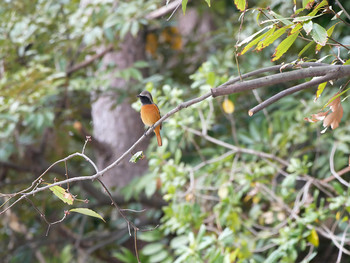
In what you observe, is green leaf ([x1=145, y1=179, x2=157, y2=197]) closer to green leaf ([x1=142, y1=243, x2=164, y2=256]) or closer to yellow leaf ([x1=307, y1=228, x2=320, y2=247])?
green leaf ([x1=142, y1=243, x2=164, y2=256])

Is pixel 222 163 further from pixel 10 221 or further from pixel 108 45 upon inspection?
pixel 10 221

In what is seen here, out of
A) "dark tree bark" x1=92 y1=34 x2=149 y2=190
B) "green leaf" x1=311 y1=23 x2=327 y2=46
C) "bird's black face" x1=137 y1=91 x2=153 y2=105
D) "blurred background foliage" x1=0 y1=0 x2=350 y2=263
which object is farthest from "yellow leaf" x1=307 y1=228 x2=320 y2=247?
"dark tree bark" x1=92 y1=34 x2=149 y2=190

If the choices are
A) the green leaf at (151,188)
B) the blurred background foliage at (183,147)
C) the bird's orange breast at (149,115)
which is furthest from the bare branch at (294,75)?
the green leaf at (151,188)

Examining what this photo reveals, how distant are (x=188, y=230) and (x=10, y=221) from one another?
212 cm

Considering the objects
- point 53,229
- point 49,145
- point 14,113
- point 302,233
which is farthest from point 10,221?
point 302,233

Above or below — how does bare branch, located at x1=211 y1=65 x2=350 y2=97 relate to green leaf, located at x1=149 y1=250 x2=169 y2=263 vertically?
above

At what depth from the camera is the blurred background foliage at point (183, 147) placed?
2957mm

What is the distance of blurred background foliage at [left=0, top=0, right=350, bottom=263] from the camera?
296 cm

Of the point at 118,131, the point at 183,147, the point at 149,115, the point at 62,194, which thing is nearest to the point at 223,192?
the point at 183,147

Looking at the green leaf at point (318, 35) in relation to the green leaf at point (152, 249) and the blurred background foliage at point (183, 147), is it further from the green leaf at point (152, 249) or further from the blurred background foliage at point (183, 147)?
the green leaf at point (152, 249)

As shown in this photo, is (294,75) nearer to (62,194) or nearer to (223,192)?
(62,194)

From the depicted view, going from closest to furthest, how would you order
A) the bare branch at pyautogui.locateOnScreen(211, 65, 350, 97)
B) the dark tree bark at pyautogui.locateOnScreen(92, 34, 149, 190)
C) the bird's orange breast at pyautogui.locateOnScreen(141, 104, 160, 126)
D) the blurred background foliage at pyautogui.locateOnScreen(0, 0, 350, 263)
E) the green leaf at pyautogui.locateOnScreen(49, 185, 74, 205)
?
the bare branch at pyautogui.locateOnScreen(211, 65, 350, 97) → the green leaf at pyautogui.locateOnScreen(49, 185, 74, 205) → the bird's orange breast at pyautogui.locateOnScreen(141, 104, 160, 126) → the blurred background foliage at pyautogui.locateOnScreen(0, 0, 350, 263) → the dark tree bark at pyautogui.locateOnScreen(92, 34, 149, 190)

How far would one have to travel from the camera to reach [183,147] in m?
3.55

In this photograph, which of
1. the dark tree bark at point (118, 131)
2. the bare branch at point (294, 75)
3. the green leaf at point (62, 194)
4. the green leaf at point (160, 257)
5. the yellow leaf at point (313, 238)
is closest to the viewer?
the bare branch at point (294, 75)
